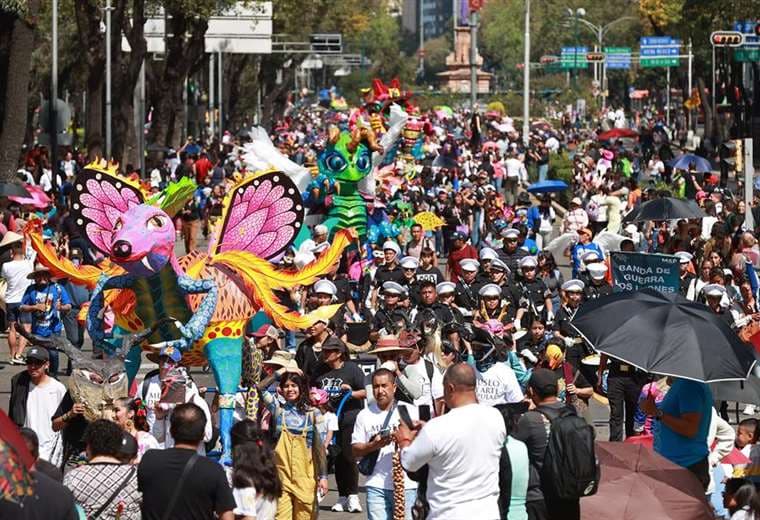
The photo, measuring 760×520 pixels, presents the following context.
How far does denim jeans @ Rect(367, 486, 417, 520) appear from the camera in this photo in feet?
36.5

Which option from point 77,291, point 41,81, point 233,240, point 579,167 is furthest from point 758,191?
point 41,81

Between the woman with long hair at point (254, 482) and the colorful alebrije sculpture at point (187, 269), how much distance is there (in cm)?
392

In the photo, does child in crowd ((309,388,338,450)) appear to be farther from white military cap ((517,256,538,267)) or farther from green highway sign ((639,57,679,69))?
green highway sign ((639,57,679,69))

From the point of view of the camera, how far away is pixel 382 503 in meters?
11.2

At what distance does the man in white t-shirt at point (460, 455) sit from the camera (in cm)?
904

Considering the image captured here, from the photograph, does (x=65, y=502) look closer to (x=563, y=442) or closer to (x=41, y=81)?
(x=563, y=442)

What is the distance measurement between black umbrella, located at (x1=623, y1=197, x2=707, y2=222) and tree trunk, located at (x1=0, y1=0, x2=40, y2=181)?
11.5 m

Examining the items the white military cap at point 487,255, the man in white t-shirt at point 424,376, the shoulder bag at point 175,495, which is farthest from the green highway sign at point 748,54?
the shoulder bag at point 175,495

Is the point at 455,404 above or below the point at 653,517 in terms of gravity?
above

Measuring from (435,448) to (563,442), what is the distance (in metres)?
1.15

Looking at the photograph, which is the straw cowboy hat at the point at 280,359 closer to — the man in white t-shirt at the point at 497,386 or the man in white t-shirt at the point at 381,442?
the man in white t-shirt at the point at 497,386

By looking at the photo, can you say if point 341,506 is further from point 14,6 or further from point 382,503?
point 14,6

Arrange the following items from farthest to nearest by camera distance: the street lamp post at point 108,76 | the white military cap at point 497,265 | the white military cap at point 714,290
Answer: the street lamp post at point 108,76 → the white military cap at point 497,265 → the white military cap at point 714,290

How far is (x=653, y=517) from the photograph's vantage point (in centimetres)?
1074
